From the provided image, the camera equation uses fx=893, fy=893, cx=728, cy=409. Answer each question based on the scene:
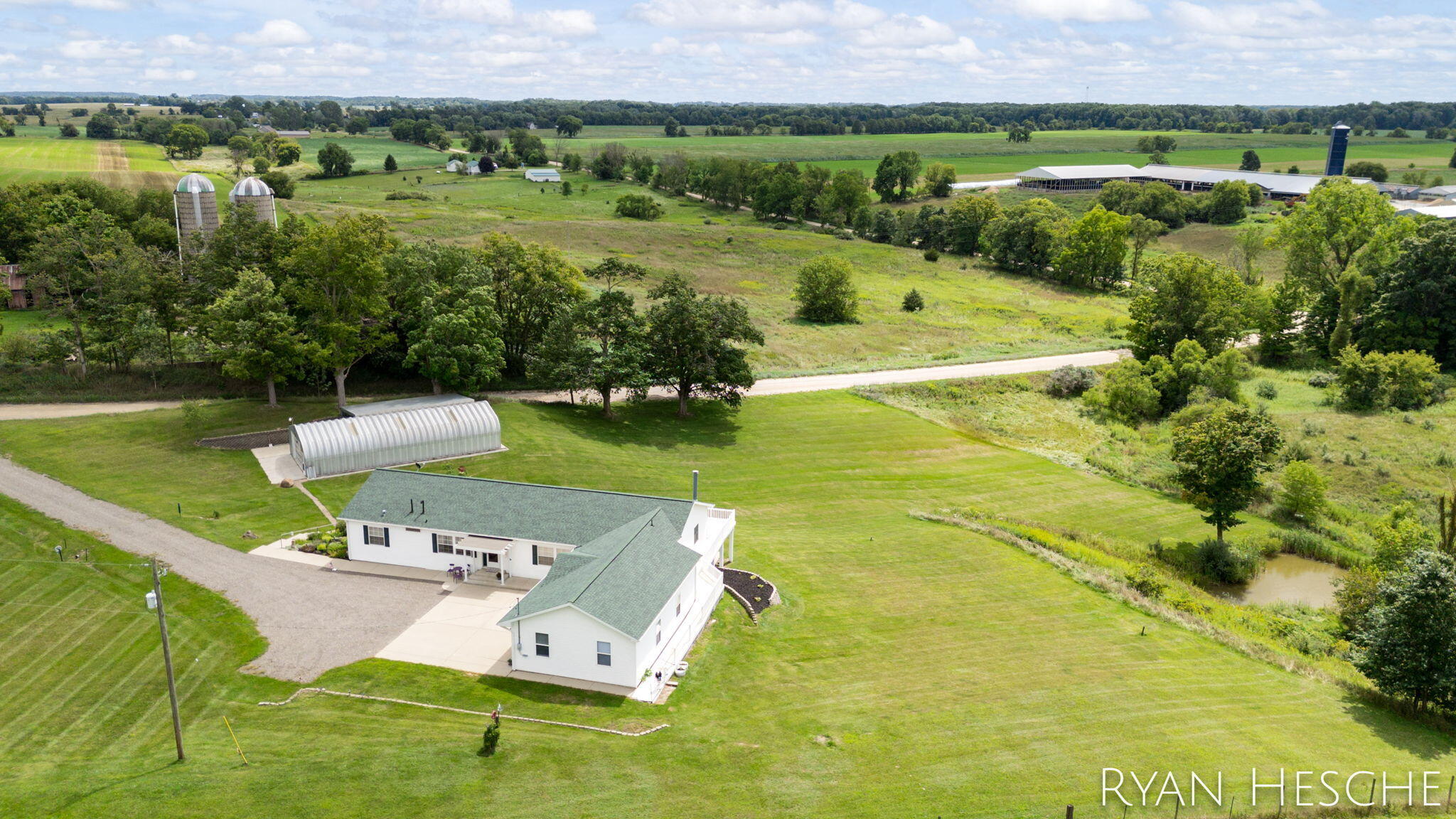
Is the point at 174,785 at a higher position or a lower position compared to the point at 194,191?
lower

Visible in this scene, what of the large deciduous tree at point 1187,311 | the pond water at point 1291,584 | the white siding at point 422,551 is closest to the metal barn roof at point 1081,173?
the large deciduous tree at point 1187,311

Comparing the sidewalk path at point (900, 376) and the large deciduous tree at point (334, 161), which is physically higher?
the large deciduous tree at point (334, 161)

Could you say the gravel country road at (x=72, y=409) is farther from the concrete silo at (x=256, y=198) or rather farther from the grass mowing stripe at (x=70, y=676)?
the grass mowing stripe at (x=70, y=676)

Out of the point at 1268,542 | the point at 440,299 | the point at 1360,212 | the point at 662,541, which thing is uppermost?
the point at 1360,212

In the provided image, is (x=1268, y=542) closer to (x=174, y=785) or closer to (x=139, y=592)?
(x=174, y=785)

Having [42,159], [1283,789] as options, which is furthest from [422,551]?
[42,159]

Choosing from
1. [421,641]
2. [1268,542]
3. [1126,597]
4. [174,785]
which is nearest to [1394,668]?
[1126,597]
